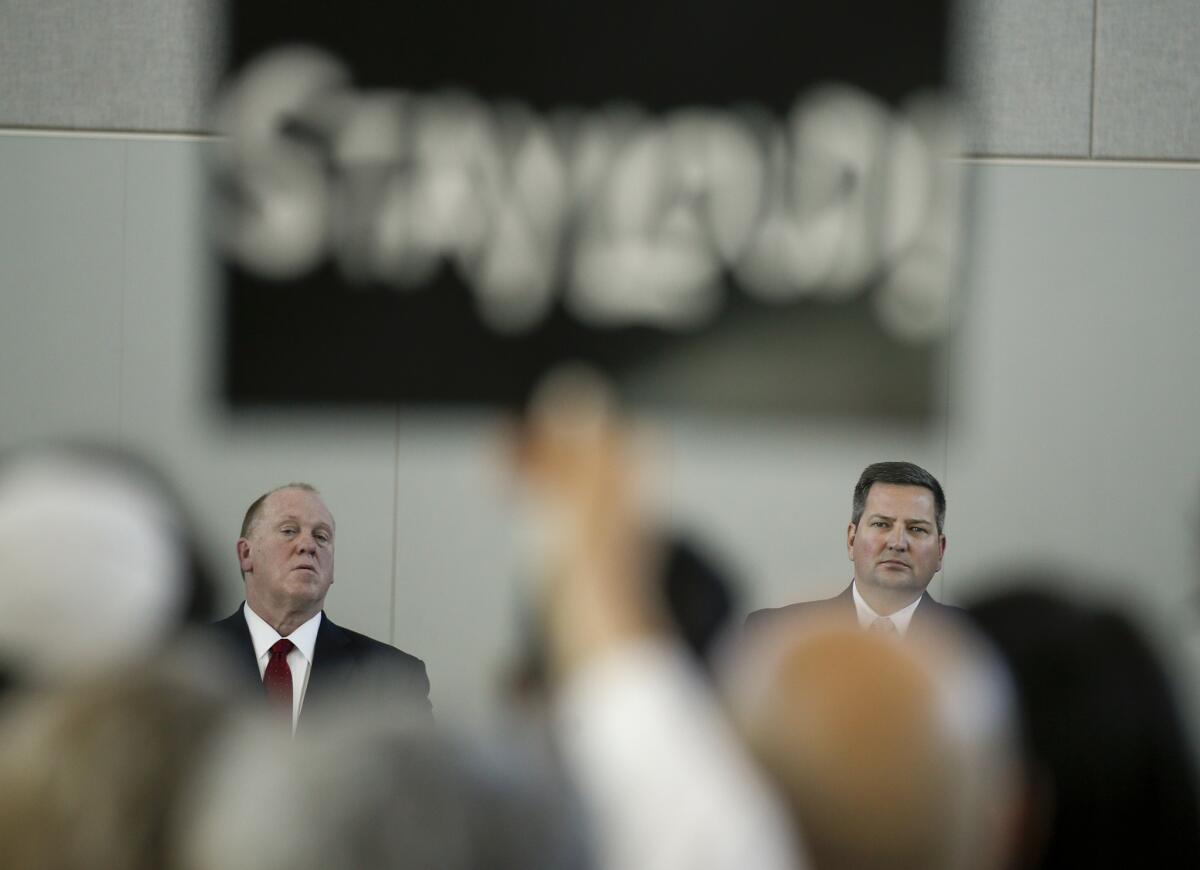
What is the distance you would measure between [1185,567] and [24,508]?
152 inches

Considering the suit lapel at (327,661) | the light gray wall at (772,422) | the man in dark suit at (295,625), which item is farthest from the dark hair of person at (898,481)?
the suit lapel at (327,661)

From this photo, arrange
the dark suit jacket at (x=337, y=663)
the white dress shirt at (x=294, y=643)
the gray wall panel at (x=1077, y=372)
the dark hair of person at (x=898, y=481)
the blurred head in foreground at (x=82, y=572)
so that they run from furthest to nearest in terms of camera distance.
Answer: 1. the gray wall panel at (x=1077, y=372)
2. the dark hair of person at (x=898, y=481)
3. the white dress shirt at (x=294, y=643)
4. the dark suit jacket at (x=337, y=663)
5. the blurred head in foreground at (x=82, y=572)

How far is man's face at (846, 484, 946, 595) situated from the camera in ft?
10.4

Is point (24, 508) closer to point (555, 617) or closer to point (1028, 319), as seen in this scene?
point (555, 617)

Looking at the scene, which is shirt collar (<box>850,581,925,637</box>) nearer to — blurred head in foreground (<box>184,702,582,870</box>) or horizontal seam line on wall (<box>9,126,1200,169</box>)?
horizontal seam line on wall (<box>9,126,1200,169</box>)

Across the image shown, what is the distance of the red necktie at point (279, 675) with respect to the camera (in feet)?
10.1

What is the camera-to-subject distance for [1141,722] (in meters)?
1.08

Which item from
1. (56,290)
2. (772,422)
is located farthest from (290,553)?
(772,422)

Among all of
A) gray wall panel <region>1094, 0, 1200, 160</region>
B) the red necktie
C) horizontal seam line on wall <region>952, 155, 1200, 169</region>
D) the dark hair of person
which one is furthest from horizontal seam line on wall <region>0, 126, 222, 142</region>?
gray wall panel <region>1094, 0, 1200, 160</region>

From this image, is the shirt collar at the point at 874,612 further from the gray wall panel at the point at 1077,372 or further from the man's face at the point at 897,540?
the gray wall panel at the point at 1077,372

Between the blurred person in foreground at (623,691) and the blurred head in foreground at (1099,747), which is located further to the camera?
the blurred head in foreground at (1099,747)

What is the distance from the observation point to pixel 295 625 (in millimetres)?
3223

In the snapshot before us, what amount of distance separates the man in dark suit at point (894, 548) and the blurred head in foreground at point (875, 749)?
2.09m

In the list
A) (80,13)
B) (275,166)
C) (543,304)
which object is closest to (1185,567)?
(543,304)
